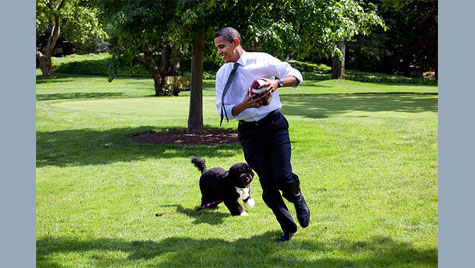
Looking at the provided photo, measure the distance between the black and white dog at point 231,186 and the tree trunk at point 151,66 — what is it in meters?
19.0

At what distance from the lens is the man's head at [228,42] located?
5184 mm

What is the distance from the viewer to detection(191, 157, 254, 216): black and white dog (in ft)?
20.5

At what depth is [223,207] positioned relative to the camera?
7.18 m

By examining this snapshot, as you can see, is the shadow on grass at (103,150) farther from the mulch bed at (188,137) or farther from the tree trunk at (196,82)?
the tree trunk at (196,82)

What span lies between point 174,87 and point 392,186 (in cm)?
2016

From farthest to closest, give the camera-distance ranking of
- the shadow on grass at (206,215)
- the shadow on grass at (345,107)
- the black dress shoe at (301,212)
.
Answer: the shadow on grass at (345,107) < the shadow on grass at (206,215) < the black dress shoe at (301,212)

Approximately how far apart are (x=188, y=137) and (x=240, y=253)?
852cm

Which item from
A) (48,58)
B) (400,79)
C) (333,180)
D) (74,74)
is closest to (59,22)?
(48,58)

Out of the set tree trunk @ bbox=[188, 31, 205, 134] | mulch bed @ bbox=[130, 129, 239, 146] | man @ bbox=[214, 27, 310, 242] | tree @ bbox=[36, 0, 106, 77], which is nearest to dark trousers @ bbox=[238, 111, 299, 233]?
man @ bbox=[214, 27, 310, 242]

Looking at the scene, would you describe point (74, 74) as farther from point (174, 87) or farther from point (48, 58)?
point (174, 87)

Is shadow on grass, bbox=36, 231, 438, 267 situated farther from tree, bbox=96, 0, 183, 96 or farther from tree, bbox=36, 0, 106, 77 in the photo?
tree, bbox=36, 0, 106, 77

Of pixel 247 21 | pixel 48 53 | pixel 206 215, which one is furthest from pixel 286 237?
pixel 48 53

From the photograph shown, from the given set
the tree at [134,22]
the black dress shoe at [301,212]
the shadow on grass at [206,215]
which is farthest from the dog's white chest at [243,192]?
the tree at [134,22]

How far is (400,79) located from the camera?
43.3m
